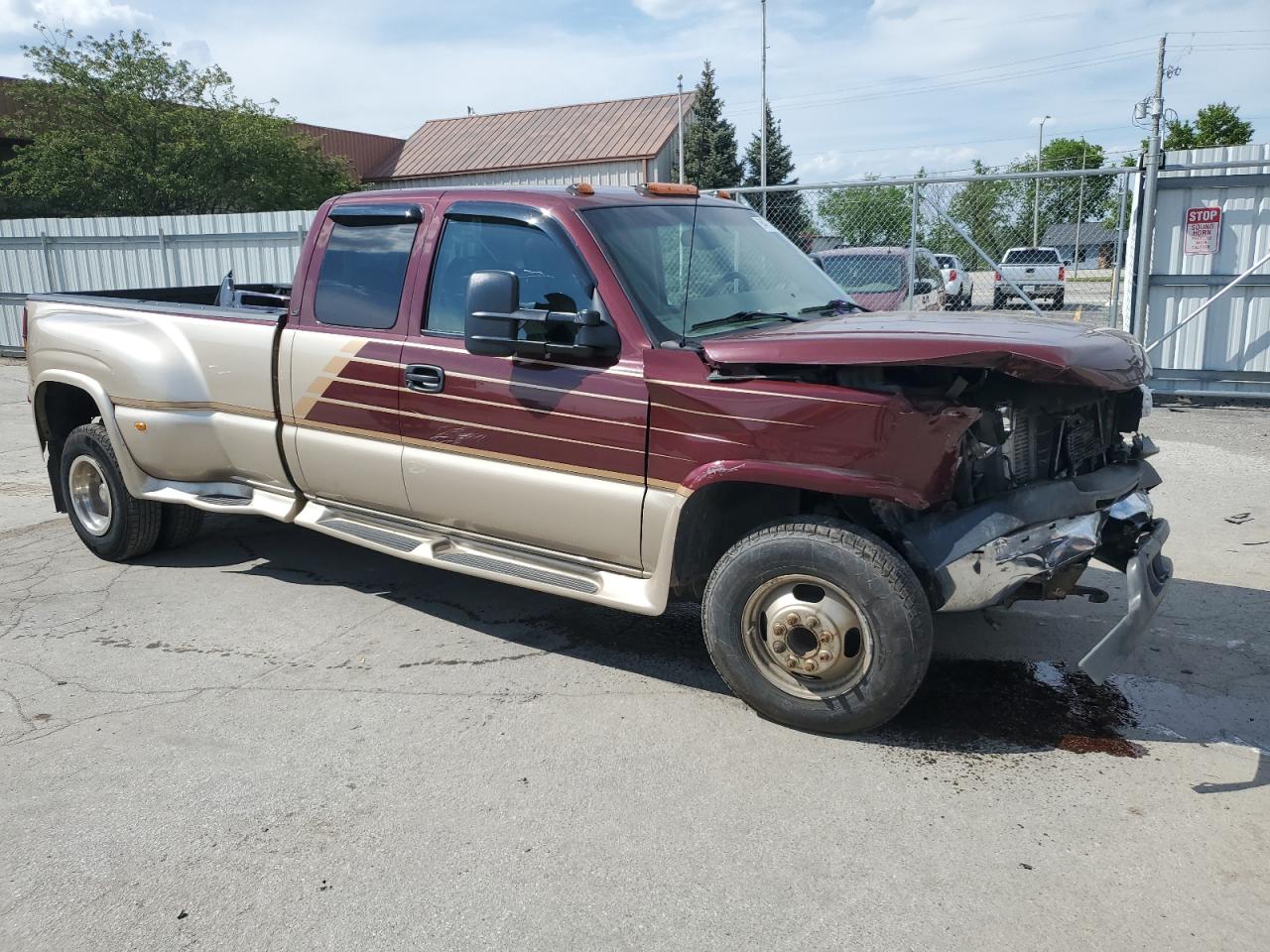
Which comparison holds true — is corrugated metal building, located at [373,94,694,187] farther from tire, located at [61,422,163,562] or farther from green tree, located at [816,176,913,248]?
tire, located at [61,422,163,562]

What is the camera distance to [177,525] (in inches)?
243

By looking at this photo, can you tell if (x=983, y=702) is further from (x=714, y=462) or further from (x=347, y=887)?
(x=347, y=887)

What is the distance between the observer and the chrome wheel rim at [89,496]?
6.13 m

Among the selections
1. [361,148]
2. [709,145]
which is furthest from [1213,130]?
[361,148]

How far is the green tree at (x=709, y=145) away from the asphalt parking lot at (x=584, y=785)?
42.5 meters

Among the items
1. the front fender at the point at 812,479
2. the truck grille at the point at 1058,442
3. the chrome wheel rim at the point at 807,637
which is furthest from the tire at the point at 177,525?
the truck grille at the point at 1058,442

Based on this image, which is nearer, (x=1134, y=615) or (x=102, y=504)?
(x=1134, y=615)

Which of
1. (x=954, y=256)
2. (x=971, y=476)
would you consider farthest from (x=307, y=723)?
(x=954, y=256)

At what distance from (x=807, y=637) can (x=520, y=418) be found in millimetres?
→ 1481

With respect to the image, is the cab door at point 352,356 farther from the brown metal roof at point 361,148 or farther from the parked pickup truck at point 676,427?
the brown metal roof at point 361,148

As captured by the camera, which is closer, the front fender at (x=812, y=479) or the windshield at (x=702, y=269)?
the front fender at (x=812, y=479)

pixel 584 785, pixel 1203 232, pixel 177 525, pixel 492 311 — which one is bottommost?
pixel 584 785

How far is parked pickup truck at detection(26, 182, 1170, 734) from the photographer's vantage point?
349 cm

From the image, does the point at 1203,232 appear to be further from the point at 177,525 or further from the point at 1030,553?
the point at 177,525
